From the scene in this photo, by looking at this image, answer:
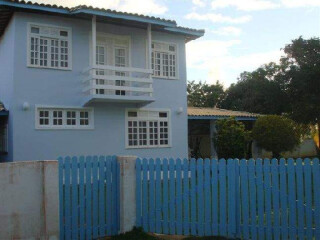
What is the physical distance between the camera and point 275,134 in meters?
20.2

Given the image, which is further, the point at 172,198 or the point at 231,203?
the point at 172,198

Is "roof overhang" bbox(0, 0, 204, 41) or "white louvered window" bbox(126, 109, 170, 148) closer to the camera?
"roof overhang" bbox(0, 0, 204, 41)

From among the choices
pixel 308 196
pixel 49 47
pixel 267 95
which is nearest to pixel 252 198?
pixel 308 196

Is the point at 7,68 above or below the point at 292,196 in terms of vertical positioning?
above

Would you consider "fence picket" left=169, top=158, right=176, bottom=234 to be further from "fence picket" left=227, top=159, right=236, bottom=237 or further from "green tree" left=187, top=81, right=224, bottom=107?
"green tree" left=187, top=81, right=224, bottom=107

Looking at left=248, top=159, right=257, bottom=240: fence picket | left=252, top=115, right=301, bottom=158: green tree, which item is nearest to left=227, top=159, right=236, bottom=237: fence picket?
left=248, top=159, right=257, bottom=240: fence picket

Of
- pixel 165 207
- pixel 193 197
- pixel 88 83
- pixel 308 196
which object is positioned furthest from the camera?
pixel 88 83

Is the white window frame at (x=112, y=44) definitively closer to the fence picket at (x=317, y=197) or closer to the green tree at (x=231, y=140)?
the green tree at (x=231, y=140)

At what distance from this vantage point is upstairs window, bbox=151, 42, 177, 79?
1650 cm

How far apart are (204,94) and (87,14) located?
3275 centimetres

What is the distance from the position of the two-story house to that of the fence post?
6.68m

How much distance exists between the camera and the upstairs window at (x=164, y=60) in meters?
16.5

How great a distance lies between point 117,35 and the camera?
51.0ft

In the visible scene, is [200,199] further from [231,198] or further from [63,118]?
[63,118]
